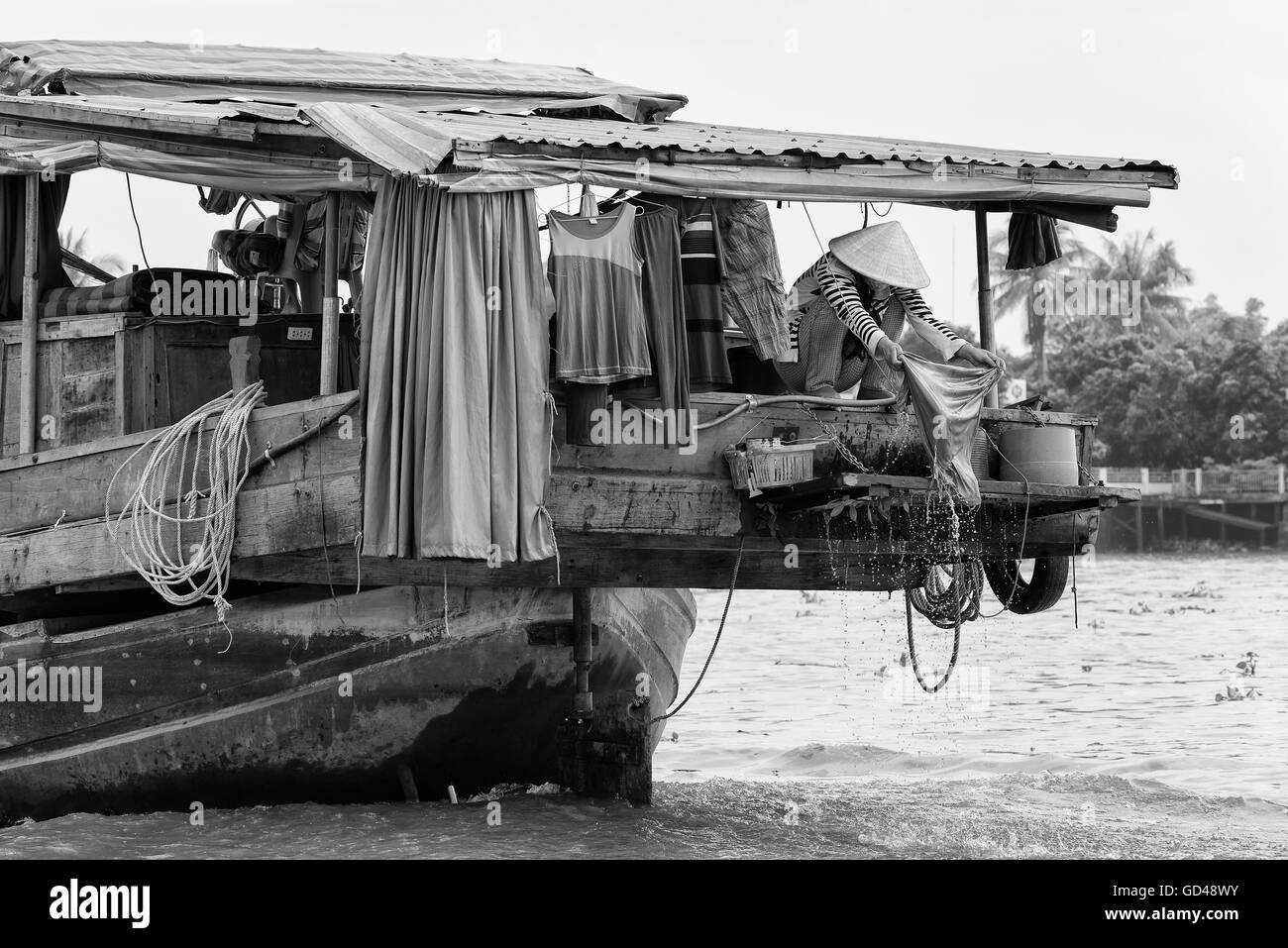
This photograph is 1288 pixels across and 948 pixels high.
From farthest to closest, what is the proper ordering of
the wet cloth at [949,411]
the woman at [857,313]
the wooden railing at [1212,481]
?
the wooden railing at [1212,481]
the woman at [857,313]
the wet cloth at [949,411]

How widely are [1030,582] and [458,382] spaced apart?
3.90 m

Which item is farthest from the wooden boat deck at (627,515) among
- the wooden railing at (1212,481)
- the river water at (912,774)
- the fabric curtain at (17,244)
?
the wooden railing at (1212,481)

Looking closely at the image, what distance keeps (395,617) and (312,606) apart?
0.47 m

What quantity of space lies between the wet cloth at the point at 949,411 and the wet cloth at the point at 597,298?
1.35 meters

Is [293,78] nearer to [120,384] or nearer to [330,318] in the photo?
[120,384]

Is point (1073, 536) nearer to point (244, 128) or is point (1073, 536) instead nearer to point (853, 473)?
point (853, 473)

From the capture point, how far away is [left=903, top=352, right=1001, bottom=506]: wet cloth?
7.93 m

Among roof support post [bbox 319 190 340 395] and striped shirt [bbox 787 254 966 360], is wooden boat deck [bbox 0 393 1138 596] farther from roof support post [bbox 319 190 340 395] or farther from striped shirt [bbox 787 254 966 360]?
striped shirt [bbox 787 254 966 360]

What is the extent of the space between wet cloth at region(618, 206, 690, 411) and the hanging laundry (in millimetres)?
188

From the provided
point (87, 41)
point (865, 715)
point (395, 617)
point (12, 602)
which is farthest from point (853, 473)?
point (865, 715)

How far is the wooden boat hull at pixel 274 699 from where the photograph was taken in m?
8.92

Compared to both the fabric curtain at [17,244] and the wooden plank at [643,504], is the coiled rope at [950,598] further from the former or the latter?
the fabric curtain at [17,244]

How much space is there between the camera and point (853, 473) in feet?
24.6

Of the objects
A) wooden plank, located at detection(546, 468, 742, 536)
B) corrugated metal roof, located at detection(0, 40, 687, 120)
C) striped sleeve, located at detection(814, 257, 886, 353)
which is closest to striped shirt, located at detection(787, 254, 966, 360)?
striped sleeve, located at detection(814, 257, 886, 353)
